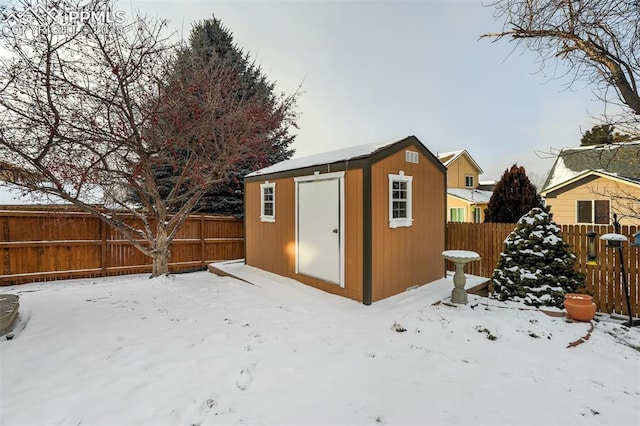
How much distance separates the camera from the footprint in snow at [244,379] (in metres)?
2.53

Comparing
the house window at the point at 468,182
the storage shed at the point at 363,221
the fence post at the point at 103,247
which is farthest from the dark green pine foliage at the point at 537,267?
the house window at the point at 468,182

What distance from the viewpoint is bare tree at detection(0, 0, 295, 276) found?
14.5 feet

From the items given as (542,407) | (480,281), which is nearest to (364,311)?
(542,407)

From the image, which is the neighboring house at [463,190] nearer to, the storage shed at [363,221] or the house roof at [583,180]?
the house roof at [583,180]

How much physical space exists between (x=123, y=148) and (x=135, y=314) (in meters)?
3.17

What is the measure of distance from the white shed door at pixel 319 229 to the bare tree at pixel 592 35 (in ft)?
10.5

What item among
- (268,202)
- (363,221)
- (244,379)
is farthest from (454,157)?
(244,379)

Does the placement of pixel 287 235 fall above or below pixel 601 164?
below

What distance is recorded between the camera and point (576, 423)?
209 centimetres

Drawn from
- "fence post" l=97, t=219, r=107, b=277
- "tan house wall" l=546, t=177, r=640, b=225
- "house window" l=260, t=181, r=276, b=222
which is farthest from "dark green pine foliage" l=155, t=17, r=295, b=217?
"tan house wall" l=546, t=177, r=640, b=225

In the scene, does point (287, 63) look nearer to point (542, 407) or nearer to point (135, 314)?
point (135, 314)

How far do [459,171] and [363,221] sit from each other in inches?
704

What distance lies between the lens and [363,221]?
4.66 meters

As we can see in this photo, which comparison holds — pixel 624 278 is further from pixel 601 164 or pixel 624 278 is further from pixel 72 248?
pixel 72 248
